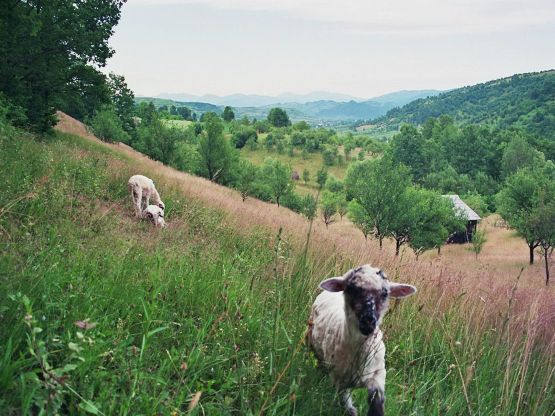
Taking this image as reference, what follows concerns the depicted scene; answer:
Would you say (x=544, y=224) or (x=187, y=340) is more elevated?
(x=187, y=340)

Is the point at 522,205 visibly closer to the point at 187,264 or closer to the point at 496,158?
the point at 187,264

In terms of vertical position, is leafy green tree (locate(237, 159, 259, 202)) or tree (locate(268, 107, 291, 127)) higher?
tree (locate(268, 107, 291, 127))

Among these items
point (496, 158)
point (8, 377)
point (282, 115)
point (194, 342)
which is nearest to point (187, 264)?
point (194, 342)

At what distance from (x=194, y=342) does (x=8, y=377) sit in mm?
1281

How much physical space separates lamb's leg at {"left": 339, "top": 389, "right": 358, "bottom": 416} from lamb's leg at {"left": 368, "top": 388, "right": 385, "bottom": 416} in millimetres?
122

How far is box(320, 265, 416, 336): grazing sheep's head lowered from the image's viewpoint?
103 inches

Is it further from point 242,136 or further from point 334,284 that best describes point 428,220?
point 242,136

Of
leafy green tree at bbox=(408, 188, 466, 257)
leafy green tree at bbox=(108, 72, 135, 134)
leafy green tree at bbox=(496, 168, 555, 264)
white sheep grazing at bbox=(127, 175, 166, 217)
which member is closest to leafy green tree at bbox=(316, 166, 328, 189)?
white sheep grazing at bbox=(127, 175, 166, 217)

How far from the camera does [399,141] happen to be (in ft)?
383

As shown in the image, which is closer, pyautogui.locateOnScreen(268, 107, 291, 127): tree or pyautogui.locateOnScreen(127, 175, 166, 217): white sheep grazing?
pyautogui.locateOnScreen(127, 175, 166, 217): white sheep grazing

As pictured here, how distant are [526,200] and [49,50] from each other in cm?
5264

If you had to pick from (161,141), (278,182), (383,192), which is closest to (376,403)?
(383,192)

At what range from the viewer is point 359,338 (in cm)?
279

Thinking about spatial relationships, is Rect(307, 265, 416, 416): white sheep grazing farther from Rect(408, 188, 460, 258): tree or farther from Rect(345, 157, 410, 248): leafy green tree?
Rect(408, 188, 460, 258): tree
